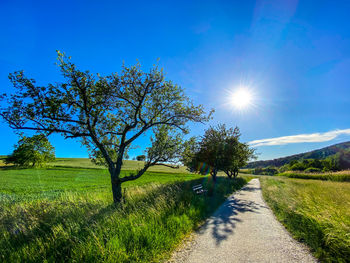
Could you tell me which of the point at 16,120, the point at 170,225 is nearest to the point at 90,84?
the point at 16,120

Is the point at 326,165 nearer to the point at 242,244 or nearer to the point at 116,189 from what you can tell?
the point at 242,244

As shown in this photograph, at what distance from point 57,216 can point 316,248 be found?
9.34 metres

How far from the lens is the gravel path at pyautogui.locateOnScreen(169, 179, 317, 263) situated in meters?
3.97

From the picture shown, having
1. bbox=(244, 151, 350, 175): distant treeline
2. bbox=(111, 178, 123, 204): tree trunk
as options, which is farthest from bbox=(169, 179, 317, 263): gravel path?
bbox=(244, 151, 350, 175): distant treeline

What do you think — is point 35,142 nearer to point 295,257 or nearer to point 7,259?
point 7,259

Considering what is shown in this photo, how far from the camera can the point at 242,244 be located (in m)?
4.66

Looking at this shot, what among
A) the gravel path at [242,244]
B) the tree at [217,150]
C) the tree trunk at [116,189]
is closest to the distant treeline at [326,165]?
the tree at [217,150]

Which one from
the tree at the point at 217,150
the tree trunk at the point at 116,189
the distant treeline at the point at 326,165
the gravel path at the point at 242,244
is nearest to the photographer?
the gravel path at the point at 242,244

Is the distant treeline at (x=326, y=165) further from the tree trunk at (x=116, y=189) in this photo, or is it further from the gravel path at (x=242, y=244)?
the tree trunk at (x=116, y=189)

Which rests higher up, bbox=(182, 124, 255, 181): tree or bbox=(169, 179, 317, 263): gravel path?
bbox=(182, 124, 255, 181): tree

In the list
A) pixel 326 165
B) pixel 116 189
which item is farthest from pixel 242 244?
pixel 326 165

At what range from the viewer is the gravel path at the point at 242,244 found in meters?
3.97

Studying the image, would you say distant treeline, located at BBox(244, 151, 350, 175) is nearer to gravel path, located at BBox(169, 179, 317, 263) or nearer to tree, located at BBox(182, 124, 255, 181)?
tree, located at BBox(182, 124, 255, 181)

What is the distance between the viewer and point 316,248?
4.28m
